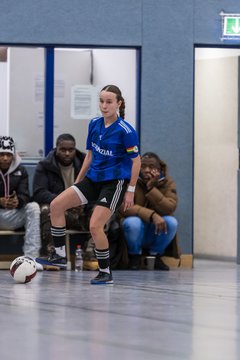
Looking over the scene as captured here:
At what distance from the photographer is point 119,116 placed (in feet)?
29.5

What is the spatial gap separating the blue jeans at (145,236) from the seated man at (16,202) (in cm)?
109

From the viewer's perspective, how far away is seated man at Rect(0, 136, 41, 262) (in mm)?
11219

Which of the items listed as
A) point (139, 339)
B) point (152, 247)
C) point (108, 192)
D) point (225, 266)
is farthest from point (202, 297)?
point (225, 266)

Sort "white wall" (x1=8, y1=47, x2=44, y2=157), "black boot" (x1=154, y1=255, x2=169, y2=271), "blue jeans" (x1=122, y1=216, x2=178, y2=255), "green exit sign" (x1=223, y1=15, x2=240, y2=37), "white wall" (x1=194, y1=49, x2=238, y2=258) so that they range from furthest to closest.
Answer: "white wall" (x1=194, y1=49, x2=238, y2=258) → "green exit sign" (x1=223, y1=15, x2=240, y2=37) → "white wall" (x1=8, y1=47, x2=44, y2=157) → "black boot" (x1=154, y1=255, x2=169, y2=271) → "blue jeans" (x1=122, y1=216, x2=178, y2=255)

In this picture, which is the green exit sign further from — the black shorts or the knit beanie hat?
the black shorts

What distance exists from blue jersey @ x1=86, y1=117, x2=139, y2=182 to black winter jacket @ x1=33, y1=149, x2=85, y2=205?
2.74 m

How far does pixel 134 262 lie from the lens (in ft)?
37.7

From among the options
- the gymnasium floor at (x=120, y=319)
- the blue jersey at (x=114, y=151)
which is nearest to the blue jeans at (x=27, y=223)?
the gymnasium floor at (x=120, y=319)

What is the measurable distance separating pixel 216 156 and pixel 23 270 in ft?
21.5

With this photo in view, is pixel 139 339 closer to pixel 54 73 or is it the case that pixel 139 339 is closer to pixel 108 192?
pixel 108 192

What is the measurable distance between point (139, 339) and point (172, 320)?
0.94 meters

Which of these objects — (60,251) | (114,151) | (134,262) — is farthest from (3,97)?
(114,151)

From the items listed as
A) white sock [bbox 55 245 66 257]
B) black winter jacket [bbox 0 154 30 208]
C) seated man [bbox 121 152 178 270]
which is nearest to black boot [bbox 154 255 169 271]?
seated man [bbox 121 152 178 270]

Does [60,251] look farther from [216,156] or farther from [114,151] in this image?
[216,156]
